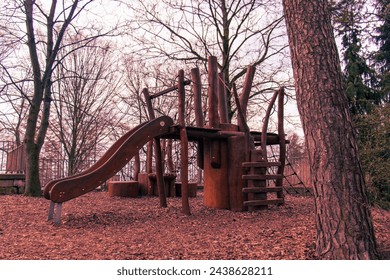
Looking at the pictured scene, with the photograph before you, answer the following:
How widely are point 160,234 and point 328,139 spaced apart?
2.64 m

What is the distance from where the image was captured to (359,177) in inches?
141

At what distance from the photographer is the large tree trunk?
3.48 meters

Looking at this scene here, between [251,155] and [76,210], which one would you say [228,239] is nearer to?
[251,155]

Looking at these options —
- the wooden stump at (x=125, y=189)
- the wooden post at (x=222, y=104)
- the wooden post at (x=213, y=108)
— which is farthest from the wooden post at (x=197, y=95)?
the wooden stump at (x=125, y=189)

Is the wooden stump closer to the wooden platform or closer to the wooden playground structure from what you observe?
the wooden playground structure

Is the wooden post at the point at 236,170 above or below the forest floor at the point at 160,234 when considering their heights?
above

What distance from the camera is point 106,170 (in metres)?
6.03

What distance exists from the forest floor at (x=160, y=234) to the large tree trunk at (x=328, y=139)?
1.31 feet

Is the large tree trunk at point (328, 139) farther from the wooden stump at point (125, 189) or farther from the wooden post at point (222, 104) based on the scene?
the wooden stump at point (125, 189)

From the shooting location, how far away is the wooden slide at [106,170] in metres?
5.68

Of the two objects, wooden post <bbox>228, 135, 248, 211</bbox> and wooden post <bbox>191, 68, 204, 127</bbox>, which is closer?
wooden post <bbox>228, 135, 248, 211</bbox>

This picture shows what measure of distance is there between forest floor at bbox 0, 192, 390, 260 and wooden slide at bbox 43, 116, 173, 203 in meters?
0.51

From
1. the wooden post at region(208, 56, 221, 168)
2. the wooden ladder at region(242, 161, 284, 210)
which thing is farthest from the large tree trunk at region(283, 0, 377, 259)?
the wooden post at region(208, 56, 221, 168)

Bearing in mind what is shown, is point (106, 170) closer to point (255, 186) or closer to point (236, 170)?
point (236, 170)
